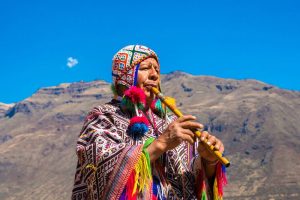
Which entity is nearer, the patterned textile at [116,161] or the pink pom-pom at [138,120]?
the patterned textile at [116,161]

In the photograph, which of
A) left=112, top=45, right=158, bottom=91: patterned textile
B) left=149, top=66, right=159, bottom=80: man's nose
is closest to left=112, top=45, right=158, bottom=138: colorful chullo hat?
left=112, top=45, right=158, bottom=91: patterned textile

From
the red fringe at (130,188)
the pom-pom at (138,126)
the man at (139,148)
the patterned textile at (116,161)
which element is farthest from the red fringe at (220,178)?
the red fringe at (130,188)

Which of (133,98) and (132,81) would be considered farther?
(132,81)

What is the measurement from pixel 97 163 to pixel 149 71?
2.96ft

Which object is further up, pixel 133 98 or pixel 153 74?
pixel 153 74

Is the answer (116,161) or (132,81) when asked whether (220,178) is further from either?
(132,81)

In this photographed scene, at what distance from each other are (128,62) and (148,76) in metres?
0.19

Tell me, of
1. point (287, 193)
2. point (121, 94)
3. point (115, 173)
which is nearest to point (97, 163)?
point (115, 173)

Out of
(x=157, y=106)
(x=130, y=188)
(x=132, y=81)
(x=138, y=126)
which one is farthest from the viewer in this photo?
(x=157, y=106)

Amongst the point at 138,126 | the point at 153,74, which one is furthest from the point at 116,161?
the point at 153,74

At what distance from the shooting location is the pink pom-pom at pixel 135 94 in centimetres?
410

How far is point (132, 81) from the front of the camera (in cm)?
426

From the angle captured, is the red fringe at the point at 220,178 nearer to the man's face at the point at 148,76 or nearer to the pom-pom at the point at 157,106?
the pom-pom at the point at 157,106

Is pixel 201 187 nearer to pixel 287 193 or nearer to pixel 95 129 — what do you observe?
pixel 95 129
